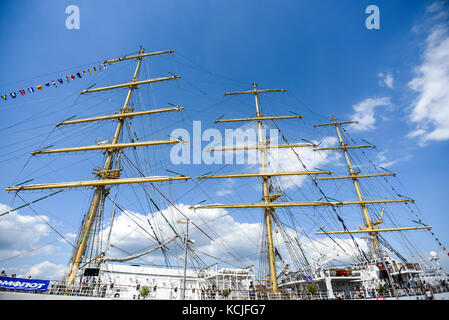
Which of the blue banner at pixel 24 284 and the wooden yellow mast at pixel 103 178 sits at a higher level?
the wooden yellow mast at pixel 103 178

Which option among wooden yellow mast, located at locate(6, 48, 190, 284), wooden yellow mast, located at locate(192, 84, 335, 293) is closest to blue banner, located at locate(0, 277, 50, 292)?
wooden yellow mast, located at locate(6, 48, 190, 284)

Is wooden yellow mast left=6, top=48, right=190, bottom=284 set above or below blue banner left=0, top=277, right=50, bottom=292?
above

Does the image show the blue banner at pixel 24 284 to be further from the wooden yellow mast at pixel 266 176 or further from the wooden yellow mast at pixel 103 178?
the wooden yellow mast at pixel 266 176

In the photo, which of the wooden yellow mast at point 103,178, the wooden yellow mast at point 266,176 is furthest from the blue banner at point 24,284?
the wooden yellow mast at point 266,176

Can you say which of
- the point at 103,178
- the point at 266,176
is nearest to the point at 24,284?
the point at 103,178

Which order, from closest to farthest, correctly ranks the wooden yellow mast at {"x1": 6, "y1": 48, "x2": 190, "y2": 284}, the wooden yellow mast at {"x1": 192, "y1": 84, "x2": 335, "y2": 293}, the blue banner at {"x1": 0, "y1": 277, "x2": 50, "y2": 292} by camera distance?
the blue banner at {"x1": 0, "y1": 277, "x2": 50, "y2": 292} < the wooden yellow mast at {"x1": 6, "y1": 48, "x2": 190, "y2": 284} < the wooden yellow mast at {"x1": 192, "y1": 84, "x2": 335, "y2": 293}

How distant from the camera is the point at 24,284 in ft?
34.7

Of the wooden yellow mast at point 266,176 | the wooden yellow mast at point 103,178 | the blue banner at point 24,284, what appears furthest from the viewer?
the wooden yellow mast at point 266,176

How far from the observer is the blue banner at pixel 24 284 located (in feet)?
33.2

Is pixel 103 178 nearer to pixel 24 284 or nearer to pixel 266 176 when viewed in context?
pixel 24 284

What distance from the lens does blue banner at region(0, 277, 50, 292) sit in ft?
33.2

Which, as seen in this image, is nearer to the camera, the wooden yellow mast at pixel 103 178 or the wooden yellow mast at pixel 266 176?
the wooden yellow mast at pixel 103 178

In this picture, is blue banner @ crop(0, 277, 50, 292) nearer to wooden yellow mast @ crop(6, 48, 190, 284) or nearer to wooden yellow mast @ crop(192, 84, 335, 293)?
wooden yellow mast @ crop(6, 48, 190, 284)
